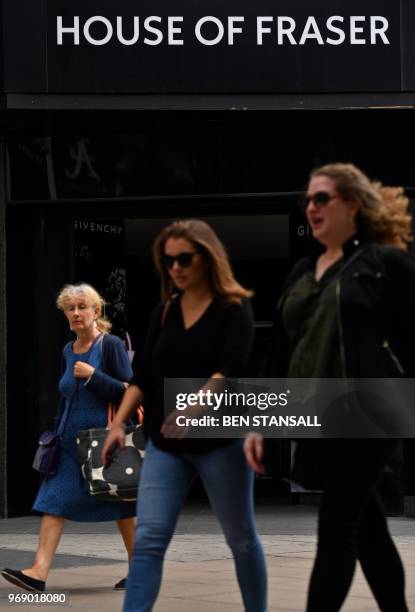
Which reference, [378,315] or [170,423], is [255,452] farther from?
[378,315]

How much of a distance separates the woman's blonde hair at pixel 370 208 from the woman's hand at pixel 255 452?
84 centimetres

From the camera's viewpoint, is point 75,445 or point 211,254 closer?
point 211,254

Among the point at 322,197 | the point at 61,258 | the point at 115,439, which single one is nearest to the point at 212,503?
the point at 115,439

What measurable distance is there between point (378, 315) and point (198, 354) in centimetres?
79

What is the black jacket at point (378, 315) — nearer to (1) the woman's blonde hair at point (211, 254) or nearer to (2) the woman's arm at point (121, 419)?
(1) the woman's blonde hair at point (211, 254)

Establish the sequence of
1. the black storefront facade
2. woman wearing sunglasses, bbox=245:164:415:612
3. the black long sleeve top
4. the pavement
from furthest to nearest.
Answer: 1. the black storefront facade
2. the pavement
3. the black long sleeve top
4. woman wearing sunglasses, bbox=245:164:415:612

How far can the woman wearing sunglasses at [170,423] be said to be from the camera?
5.24 metres

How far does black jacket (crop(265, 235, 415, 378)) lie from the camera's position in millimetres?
4820

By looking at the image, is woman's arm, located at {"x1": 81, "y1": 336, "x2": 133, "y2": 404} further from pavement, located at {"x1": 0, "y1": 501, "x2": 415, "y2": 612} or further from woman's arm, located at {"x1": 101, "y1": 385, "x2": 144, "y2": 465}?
woman's arm, located at {"x1": 101, "y1": 385, "x2": 144, "y2": 465}

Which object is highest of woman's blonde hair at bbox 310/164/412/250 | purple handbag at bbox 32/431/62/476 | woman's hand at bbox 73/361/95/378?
woman's blonde hair at bbox 310/164/412/250

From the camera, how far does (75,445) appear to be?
7.68 m

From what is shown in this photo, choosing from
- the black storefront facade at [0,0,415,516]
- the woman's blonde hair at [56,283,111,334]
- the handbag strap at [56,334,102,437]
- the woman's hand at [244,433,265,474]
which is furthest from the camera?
the black storefront facade at [0,0,415,516]

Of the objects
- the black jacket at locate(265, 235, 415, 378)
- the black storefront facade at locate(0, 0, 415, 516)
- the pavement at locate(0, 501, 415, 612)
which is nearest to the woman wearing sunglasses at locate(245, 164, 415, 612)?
the black jacket at locate(265, 235, 415, 378)

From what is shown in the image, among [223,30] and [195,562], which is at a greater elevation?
[223,30]
